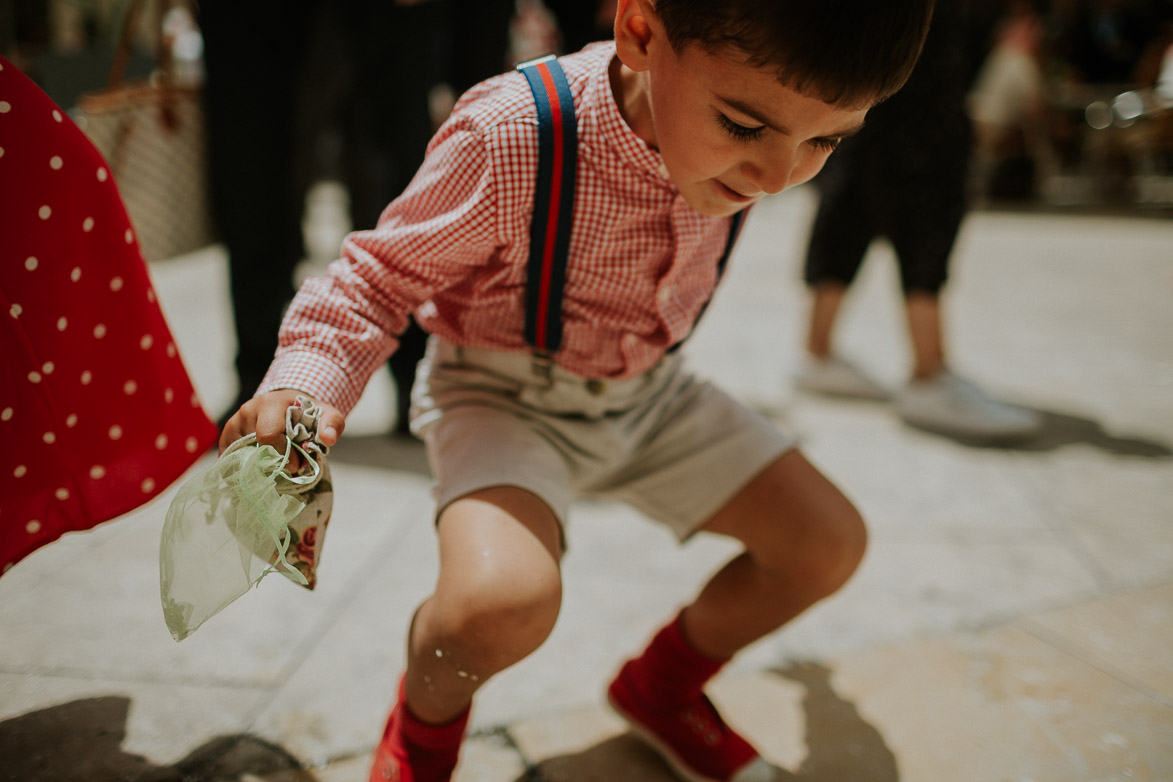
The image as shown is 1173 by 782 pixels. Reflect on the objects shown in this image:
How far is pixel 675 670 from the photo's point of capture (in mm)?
1117

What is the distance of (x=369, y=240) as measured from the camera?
967mm

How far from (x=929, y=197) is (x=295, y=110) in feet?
4.92

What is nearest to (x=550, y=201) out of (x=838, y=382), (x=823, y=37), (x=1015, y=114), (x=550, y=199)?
(x=550, y=199)

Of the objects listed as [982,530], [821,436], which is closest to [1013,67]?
[821,436]

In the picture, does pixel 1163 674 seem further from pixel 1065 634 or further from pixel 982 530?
pixel 982 530

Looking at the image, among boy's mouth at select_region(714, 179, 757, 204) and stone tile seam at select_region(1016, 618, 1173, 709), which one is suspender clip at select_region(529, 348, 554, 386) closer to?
boy's mouth at select_region(714, 179, 757, 204)

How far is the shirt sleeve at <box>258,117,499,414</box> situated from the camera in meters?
0.90

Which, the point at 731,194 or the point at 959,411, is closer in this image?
the point at 731,194

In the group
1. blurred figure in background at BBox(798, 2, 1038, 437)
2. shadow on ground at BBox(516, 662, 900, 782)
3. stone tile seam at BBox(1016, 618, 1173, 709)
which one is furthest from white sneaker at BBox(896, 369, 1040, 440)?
shadow on ground at BBox(516, 662, 900, 782)

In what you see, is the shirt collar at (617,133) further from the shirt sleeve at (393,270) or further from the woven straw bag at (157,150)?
the woven straw bag at (157,150)

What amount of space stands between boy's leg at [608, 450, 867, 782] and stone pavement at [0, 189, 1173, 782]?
2.9 inches

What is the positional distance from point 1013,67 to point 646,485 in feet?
20.6

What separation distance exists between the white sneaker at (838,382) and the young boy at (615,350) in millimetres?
1442

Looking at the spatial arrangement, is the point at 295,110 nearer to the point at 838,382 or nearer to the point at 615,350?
the point at 615,350
